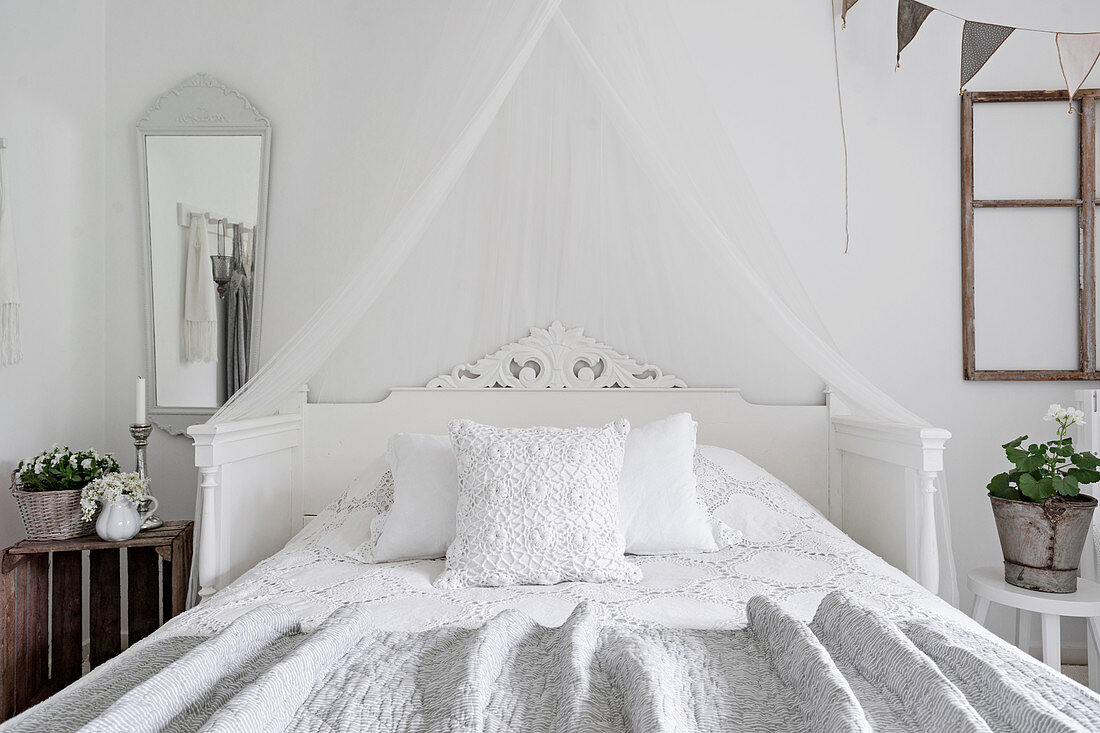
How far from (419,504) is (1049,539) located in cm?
170

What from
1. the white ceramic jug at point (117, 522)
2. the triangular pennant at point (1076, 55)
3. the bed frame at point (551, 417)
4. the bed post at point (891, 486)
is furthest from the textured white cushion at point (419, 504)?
the triangular pennant at point (1076, 55)

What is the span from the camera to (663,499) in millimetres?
2092

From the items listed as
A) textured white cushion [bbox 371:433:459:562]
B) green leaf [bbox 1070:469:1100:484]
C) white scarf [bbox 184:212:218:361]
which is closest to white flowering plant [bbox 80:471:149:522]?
white scarf [bbox 184:212:218:361]

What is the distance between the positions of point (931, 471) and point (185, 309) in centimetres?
250

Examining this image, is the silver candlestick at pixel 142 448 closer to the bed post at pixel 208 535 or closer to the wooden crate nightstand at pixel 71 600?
the wooden crate nightstand at pixel 71 600

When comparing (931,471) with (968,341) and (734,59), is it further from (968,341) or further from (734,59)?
(734,59)

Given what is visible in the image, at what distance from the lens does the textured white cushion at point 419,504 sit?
2027mm

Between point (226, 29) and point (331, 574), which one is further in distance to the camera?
point (226, 29)

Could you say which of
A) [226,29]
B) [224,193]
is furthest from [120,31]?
[224,193]

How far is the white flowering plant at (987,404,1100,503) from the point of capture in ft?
6.87

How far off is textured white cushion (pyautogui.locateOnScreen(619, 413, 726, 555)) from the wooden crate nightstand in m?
1.39

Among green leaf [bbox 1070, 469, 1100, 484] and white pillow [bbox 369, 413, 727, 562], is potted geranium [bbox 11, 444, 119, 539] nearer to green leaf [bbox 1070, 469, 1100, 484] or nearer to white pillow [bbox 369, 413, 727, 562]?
white pillow [bbox 369, 413, 727, 562]

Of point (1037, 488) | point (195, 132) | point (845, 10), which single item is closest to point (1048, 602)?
point (1037, 488)

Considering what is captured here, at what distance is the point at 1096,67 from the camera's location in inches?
106
